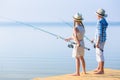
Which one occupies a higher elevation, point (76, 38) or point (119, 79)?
point (76, 38)

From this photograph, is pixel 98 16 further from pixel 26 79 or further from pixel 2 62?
pixel 2 62

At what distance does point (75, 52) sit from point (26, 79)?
9.72 ft

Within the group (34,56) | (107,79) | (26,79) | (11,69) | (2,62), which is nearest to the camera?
(107,79)

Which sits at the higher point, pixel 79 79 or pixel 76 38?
pixel 76 38

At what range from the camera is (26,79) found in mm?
17109

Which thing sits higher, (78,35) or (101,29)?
(101,29)

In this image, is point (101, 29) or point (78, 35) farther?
point (78, 35)

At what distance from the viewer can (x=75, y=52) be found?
1458 cm

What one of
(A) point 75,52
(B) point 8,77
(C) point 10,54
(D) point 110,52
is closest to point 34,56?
(C) point 10,54

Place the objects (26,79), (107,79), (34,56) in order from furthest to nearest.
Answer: (34,56), (26,79), (107,79)

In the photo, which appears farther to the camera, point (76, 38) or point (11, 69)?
point (11, 69)

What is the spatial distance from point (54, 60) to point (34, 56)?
90.3 inches

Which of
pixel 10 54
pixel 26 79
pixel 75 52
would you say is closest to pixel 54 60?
pixel 10 54

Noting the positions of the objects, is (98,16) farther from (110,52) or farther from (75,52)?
(110,52)
